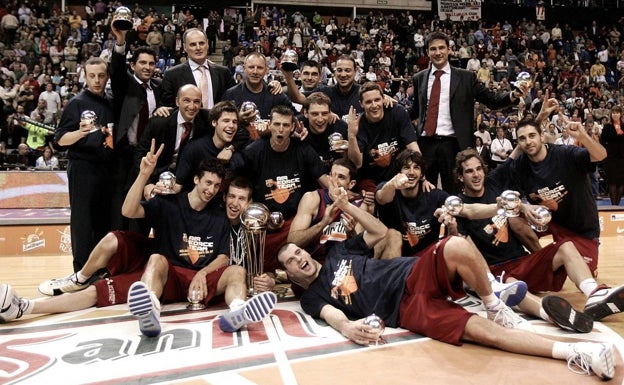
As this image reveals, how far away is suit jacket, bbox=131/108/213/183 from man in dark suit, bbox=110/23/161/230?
0.63 feet

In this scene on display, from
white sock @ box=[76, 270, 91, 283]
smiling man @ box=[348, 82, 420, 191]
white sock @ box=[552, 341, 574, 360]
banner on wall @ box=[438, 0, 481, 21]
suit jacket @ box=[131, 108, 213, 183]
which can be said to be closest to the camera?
white sock @ box=[552, 341, 574, 360]

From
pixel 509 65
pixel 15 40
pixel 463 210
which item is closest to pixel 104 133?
pixel 463 210

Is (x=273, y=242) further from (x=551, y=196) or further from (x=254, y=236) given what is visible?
(x=551, y=196)

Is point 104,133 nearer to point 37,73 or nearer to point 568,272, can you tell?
point 568,272

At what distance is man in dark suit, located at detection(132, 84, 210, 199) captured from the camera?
426 cm

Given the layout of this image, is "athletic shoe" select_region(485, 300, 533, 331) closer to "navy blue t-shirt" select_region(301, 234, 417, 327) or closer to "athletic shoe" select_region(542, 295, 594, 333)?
"athletic shoe" select_region(542, 295, 594, 333)

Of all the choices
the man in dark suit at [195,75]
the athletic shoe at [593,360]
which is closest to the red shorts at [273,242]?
the man in dark suit at [195,75]

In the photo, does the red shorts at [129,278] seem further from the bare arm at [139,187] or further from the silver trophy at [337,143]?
the silver trophy at [337,143]

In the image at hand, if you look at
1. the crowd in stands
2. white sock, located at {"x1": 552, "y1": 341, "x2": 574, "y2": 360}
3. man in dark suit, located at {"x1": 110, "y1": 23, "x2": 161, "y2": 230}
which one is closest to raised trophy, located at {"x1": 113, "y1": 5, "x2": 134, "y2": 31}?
man in dark suit, located at {"x1": 110, "y1": 23, "x2": 161, "y2": 230}

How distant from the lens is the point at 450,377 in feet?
8.22

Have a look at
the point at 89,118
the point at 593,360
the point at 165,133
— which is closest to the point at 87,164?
the point at 89,118

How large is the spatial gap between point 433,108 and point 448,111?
132mm

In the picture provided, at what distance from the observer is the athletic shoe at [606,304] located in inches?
128

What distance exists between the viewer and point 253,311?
3129 millimetres
